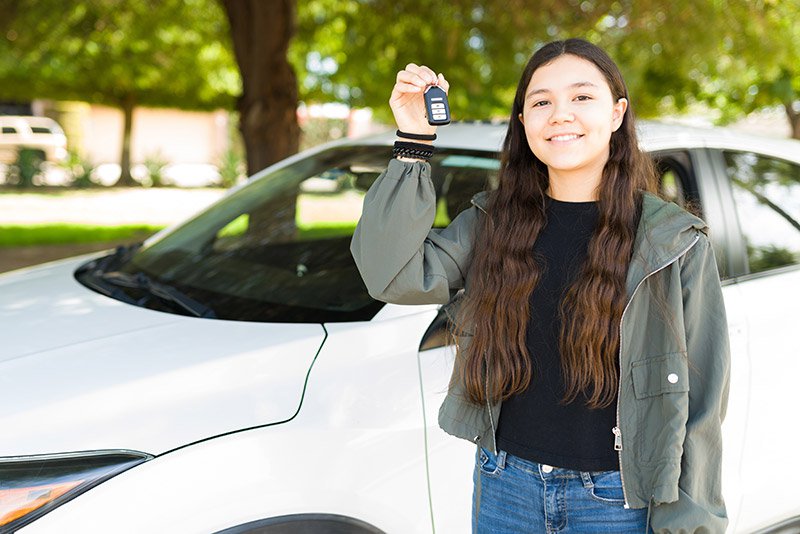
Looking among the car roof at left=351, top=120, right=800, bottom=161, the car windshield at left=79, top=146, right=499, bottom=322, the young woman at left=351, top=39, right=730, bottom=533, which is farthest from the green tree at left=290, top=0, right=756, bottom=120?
the young woman at left=351, top=39, right=730, bottom=533

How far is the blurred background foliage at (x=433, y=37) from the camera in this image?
6.18 metres

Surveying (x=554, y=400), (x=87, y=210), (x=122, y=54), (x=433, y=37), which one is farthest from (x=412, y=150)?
(x=122, y=54)

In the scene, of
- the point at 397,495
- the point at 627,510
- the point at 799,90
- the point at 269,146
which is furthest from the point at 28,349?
the point at 799,90

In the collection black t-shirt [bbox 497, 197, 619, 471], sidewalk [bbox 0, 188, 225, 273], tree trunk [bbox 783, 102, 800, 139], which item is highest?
black t-shirt [bbox 497, 197, 619, 471]

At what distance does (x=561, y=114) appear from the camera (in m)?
1.92

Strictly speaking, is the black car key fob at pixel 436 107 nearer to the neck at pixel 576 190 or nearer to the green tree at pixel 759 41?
the neck at pixel 576 190

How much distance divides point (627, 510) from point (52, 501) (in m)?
1.29

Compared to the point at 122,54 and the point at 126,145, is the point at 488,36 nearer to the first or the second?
the point at 122,54

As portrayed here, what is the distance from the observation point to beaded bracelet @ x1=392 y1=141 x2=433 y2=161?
1.90 meters

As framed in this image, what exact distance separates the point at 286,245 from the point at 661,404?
2.02 meters

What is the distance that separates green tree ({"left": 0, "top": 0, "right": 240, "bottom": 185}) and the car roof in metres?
5.06

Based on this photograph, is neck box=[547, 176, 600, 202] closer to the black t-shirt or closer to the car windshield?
the black t-shirt

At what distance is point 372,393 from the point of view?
2.33m

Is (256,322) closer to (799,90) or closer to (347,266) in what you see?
(347,266)
